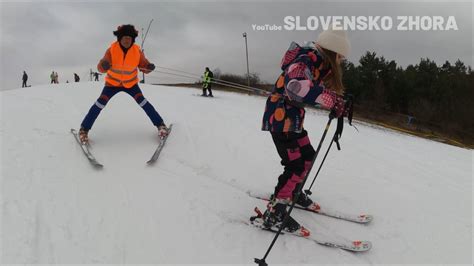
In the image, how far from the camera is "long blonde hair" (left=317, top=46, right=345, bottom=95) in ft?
10.6

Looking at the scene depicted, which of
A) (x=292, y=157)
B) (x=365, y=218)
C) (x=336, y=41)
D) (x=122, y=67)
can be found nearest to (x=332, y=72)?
(x=336, y=41)

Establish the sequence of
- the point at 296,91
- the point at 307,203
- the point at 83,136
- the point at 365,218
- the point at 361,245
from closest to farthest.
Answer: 1. the point at 296,91
2. the point at 361,245
3. the point at 365,218
4. the point at 307,203
5. the point at 83,136

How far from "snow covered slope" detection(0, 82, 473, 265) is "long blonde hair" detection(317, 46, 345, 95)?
4.68 ft

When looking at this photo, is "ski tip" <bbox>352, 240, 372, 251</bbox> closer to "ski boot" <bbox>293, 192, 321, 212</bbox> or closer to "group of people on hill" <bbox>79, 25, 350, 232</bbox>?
"group of people on hill" <bbox>79, 25, 350, 232</bbox>

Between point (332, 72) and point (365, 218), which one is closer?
point (332, 72)

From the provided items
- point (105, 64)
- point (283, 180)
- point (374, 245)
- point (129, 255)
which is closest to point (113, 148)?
point (105, 64)

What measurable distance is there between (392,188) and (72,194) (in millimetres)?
3889

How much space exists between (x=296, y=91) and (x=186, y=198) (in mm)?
1686

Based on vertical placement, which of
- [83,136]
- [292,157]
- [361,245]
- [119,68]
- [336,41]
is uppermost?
[336,41]

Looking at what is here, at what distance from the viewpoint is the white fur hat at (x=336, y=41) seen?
3.14m

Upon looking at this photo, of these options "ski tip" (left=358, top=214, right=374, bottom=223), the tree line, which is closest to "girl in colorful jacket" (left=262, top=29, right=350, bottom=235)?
"ski tip" (left=358, top=214, right=374, bottom=223)

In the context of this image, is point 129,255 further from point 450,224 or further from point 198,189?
point 450,224

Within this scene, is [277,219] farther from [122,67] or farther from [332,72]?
[122,67]

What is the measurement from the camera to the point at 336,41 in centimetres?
314
